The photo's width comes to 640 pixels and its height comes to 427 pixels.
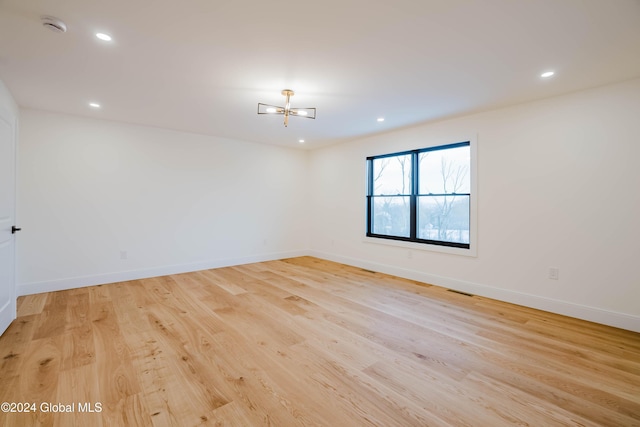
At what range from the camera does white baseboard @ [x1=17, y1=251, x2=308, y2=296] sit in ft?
12.7

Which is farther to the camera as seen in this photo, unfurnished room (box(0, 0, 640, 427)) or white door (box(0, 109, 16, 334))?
white door (box(0, 109, 16, 334))

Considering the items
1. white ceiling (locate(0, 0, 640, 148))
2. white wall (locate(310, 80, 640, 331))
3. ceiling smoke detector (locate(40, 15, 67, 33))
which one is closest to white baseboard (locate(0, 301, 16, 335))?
white ceiling (locate(0, 0, 640, 148))

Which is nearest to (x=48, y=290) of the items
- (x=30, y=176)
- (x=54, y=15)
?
(x=30, y=176)

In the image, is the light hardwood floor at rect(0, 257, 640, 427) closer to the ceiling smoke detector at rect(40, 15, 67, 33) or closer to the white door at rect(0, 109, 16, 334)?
the white door at rect(0, 109, 16, 334)

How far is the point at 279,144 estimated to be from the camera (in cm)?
618

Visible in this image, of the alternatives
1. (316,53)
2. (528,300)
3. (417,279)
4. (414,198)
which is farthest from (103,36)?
(528,300)

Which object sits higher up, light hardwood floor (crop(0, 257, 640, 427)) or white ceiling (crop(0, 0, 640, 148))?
white ceiling (crop(0, 0, 640, 148))

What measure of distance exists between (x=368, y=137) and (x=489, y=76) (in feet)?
8.96

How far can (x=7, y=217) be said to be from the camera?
2812 millimetres

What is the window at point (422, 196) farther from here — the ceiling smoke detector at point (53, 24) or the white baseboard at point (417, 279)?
the ceiling smoke detector at point (53, 24)

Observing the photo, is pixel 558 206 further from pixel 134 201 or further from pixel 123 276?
pixel 123 276

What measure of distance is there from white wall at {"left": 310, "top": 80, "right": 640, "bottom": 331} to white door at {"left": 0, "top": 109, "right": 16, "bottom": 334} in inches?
201

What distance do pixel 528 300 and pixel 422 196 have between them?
2.04m

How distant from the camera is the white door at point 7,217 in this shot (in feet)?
8.79
